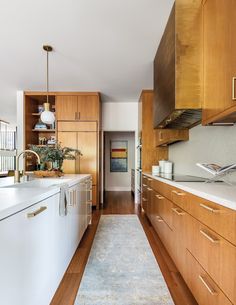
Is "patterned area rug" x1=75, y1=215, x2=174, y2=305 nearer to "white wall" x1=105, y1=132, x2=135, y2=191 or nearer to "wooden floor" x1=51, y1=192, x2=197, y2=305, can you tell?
"wooden floor" x1=51, y1=192, x2=197, y2=305

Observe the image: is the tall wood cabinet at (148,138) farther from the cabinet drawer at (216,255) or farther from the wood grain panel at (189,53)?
the cabinet drawer at (216,255)

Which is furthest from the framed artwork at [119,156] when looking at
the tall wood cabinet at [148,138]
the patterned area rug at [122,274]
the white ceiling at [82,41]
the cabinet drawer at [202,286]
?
the cabinet drawer at [202,286]

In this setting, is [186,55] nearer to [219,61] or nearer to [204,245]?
[219,61]

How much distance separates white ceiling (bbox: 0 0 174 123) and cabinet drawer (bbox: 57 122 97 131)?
81 cm

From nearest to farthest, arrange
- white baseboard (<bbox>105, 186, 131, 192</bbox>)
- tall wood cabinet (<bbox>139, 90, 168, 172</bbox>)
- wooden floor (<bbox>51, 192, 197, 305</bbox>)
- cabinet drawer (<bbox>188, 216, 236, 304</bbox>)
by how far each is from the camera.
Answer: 1. cabinet drawer (<bbox>188, 216, 236, 304</bbox>)
2. wooden floor (<bbox>51, 192, 197, 305</bbox>)
3. tall wood cabinet (<bbox>139, 90, 168, 172</bbox>)
4. white baseboard (<bbox>105, 186, 131, 192</bbox>)

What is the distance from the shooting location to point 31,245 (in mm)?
1124

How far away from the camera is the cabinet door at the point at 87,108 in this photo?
4.78 m

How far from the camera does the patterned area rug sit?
1.60m

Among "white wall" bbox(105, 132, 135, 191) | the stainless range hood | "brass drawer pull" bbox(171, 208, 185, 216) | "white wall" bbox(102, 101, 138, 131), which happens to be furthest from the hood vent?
"white wall" bbox(105, 132, 135, 191)

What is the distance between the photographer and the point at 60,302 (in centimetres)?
154

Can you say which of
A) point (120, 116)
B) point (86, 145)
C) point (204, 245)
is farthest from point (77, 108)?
point (204, 245)

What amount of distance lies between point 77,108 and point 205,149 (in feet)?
10.2

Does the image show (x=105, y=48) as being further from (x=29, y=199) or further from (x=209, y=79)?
(x=29, y=199)

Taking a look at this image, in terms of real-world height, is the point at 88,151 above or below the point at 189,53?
below
